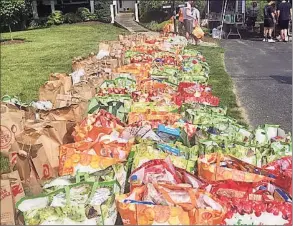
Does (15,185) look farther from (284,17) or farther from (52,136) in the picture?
(284,17)

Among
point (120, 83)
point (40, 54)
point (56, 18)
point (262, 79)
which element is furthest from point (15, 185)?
point (56, 18)

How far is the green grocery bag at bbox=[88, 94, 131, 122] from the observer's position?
14.5ft

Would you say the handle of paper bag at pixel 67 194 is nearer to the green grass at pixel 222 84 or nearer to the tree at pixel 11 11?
the green grass at pixel 222 84

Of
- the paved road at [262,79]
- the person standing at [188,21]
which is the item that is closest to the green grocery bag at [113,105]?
the paved road at [262,79]

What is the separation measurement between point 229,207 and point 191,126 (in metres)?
1.44

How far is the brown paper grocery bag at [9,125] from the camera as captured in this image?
3719 millimetres

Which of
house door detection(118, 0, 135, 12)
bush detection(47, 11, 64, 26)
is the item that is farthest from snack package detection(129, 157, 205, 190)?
house door detection(118, 0, 135, 12)

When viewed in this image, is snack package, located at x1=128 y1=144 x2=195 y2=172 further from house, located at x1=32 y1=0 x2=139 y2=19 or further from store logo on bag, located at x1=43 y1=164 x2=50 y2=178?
house, located at x1=32 y1=0 x2=139 y2=19

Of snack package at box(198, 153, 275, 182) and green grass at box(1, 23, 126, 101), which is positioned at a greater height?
snack package at box(198, 153, 275, 182)

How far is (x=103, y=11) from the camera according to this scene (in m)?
23.5

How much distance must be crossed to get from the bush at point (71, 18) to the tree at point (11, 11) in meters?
3.14

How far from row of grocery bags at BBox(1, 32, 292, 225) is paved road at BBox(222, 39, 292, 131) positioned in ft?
4.93

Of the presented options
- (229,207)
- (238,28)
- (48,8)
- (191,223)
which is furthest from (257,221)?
(48,8)

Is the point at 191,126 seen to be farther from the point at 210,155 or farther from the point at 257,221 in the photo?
the point at 257,221
